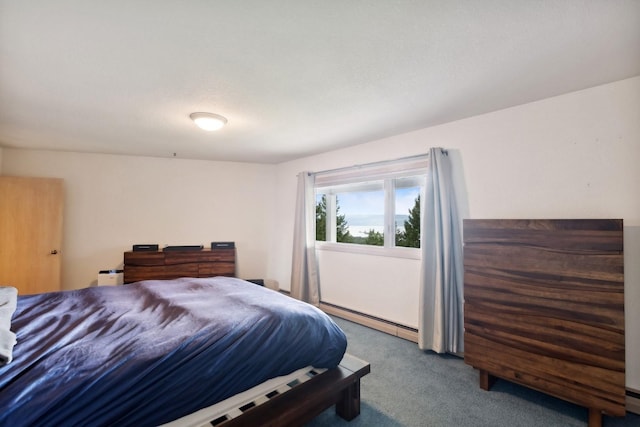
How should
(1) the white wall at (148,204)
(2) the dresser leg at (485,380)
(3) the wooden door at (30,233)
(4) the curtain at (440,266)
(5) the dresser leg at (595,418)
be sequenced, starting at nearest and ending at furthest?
(5) the dresser leg at (595,418) < (2) the dresser leg at (485,380) < (4) the curtain at (440,266) < (3) the wooden door at (30,233) < (1) the white wall at (148,204)

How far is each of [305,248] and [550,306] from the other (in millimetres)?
2930

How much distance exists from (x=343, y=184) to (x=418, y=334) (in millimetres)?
2092

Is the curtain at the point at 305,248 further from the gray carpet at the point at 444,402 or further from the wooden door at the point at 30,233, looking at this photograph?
the wooden door at the point at 30,233

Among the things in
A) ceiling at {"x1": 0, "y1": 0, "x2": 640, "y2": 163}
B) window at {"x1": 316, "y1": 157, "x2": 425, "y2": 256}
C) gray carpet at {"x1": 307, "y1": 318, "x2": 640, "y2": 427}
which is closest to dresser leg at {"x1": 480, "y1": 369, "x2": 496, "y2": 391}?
gray carpet at {"x1": 307, "y1": 318, "x2": 640, "y2": 427}

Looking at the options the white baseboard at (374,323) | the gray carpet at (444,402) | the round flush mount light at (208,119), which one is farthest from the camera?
the white baseboard at (374,323)

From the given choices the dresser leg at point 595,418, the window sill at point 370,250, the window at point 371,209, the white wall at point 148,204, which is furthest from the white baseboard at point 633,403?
the white wall at point 148,204

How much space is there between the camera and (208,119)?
2.62 meters

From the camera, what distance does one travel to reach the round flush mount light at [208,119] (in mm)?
2604

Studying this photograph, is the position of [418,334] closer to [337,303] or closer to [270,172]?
[337,303]

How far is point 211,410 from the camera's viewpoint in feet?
4.82

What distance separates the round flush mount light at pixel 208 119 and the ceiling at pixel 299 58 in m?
0.10

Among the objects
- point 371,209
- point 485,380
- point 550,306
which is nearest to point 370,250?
point 371,209

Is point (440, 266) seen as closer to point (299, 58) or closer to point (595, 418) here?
point (595, 418)

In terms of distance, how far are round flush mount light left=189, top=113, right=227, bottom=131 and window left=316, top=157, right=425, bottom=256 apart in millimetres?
1808
